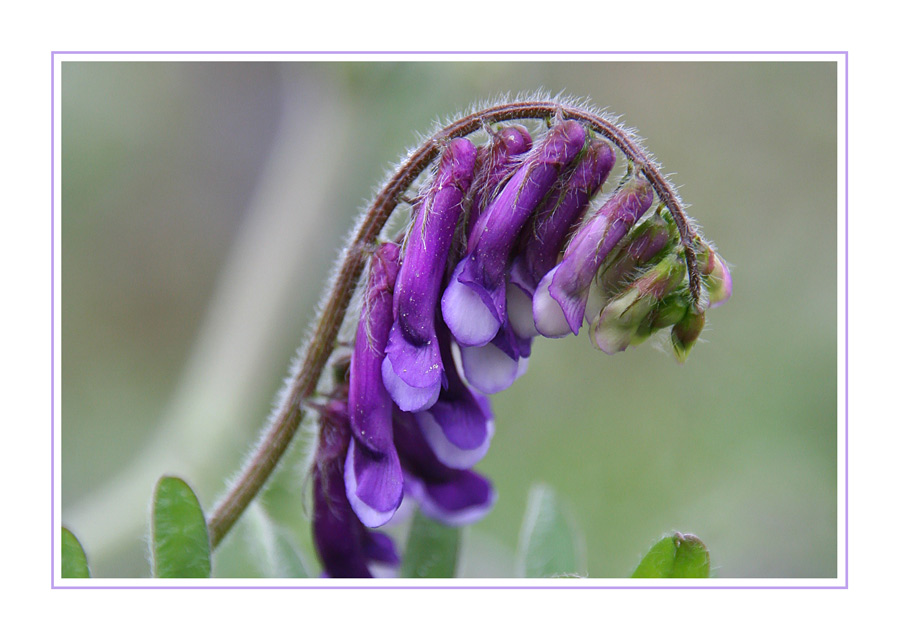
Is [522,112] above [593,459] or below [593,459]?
above

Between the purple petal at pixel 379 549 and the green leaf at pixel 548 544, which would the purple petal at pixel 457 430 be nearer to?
the purple petal at pixel 379 549

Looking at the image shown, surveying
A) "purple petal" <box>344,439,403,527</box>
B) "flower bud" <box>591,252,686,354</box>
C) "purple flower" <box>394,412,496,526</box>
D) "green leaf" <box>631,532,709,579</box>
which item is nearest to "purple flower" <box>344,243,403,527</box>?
"purple petal" <box>344,439,403,527</box>

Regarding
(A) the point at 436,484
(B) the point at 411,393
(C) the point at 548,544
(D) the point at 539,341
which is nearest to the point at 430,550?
(A) the point at 436,484

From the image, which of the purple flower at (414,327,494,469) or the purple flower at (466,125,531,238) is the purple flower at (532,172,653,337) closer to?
the purple flower at (466,125,531,238)

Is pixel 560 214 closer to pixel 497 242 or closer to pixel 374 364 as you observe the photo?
pixel 497 242

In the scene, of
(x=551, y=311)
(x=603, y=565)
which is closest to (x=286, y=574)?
(x=551, y=311)

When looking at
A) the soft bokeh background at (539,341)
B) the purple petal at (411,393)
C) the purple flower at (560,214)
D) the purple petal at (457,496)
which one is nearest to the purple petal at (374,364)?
the purple petal at (411,393)
